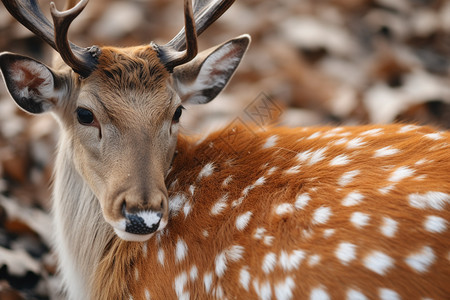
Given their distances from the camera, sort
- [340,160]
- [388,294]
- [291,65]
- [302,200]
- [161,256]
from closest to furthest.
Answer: [388,294] → [302,200] → [340,160] → [161,256] → [291,65]

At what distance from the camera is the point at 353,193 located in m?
1.47

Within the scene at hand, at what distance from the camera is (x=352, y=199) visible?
146 centimetres

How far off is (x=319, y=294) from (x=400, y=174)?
41cm

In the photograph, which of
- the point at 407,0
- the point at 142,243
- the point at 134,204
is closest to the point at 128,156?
the point at 134,204

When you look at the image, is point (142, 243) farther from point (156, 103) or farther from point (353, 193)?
point (353, 193)

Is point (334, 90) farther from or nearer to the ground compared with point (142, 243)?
nearer to the ground

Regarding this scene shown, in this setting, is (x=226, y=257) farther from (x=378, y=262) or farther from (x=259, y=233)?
(x=378, y=262)

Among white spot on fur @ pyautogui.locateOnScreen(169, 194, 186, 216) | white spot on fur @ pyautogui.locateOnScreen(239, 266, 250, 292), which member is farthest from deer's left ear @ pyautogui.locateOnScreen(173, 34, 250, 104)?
white spot on fur @ pyautogui.locateOnScreen(239, 266, 250, 292)

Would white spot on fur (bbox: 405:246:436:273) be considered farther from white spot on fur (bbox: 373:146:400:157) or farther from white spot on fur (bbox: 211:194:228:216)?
white spot on fur (bbox: 211:194:228:216)

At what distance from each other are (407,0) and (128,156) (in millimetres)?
3509

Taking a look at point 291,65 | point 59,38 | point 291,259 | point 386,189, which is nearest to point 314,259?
point 291,259

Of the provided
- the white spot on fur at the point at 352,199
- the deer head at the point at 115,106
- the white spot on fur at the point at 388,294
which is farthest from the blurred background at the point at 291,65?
the white spot on fur at the point at 388,294

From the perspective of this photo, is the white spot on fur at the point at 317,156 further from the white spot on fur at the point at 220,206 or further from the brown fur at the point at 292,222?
the white spot on fur at the point at 220,206

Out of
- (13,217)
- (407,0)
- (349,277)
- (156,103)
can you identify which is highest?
(156,103)
